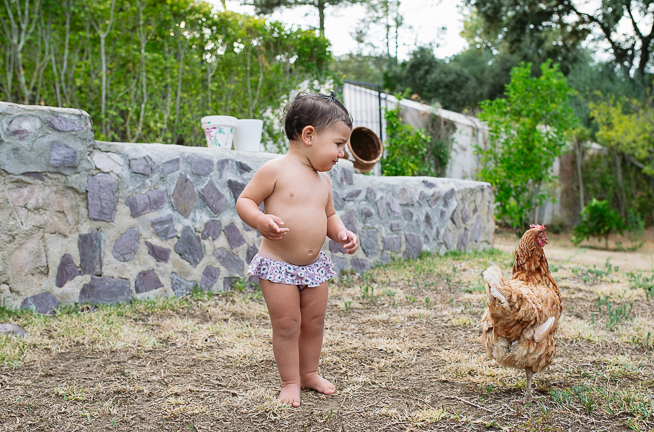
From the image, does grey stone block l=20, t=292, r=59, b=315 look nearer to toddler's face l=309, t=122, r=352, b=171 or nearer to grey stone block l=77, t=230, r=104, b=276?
grey stone block l=77, t=230, r=104, b=276

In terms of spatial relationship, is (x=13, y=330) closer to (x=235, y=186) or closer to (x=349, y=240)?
(x=235, y=186)

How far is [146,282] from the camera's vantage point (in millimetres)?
3541

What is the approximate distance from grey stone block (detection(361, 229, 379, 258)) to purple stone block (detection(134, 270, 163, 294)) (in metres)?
2.14

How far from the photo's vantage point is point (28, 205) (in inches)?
122

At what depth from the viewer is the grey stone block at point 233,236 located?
13.0ft

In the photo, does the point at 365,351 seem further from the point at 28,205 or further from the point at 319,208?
the point at 28,205

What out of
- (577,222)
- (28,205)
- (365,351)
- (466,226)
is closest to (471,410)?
(365,351)

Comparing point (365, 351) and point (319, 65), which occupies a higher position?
point (319, 65)

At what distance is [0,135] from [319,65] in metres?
4.23

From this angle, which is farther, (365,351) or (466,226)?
(466,226)

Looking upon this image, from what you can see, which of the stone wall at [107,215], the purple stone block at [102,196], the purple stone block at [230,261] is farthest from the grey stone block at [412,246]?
the purple stone block at [102,196]

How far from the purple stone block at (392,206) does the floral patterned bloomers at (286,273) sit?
3306mm

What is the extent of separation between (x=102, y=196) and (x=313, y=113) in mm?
1970

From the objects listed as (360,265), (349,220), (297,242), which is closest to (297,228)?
(297,242)
